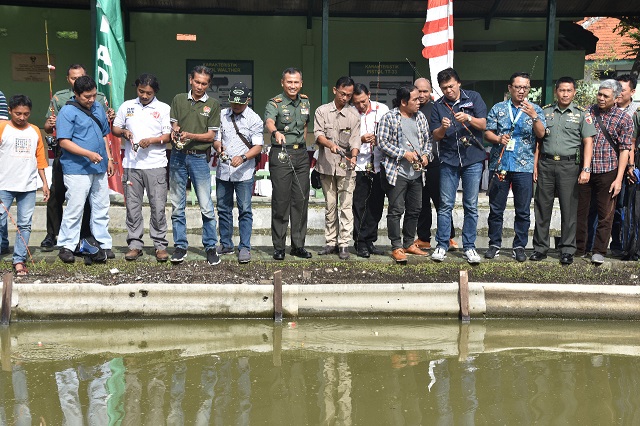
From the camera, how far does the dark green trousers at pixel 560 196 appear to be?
8.05 metres

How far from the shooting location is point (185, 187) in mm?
8016

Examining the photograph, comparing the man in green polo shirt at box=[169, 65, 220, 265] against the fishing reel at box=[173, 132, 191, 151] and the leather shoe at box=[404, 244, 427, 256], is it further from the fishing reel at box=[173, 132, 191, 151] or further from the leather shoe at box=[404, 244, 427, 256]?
the leather shoe at box=[404, 244, 427, 256]

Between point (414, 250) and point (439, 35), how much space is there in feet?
15.1

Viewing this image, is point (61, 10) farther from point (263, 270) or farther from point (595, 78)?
point (595, 78)

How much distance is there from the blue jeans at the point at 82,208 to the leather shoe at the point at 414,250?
2.99 meters

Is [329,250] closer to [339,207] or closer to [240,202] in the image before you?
[339,207]

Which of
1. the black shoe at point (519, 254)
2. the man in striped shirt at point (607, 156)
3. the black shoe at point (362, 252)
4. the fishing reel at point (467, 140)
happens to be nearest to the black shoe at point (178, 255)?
the black shoe at point (362, 252)

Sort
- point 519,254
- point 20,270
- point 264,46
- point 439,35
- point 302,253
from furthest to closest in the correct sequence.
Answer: point 264,46 → point 439,35 → point 302,253 → point 519,254 → point 20,270

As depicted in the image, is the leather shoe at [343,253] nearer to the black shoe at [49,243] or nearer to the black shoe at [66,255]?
the black shoe at [66,255]

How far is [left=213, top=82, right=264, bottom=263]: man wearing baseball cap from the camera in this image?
26.2ft

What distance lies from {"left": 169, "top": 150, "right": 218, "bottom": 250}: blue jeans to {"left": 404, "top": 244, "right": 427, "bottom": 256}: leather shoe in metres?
1.97

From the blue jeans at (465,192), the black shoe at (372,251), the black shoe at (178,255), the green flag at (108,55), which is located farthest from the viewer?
the green flag at (108,55)

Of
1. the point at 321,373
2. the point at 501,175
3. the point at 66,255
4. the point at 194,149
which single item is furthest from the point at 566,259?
the point at 66,255

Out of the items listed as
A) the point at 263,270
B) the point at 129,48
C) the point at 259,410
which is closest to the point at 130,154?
the point at 263,270
